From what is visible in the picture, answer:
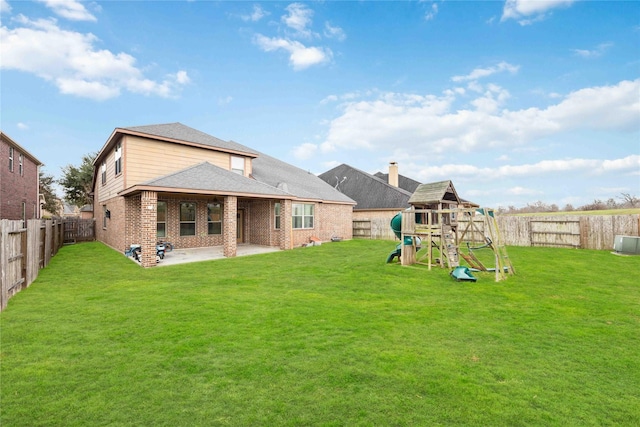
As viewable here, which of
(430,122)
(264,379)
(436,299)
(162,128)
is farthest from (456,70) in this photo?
(264,379)

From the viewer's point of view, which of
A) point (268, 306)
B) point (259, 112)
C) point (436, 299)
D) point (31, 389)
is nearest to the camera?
point (31, 389)

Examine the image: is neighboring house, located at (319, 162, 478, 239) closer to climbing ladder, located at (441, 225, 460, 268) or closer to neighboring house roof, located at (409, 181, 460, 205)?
neighboring house roof, located at (409, 181, 460, 205)

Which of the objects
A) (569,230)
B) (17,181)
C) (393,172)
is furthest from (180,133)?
(569,230)

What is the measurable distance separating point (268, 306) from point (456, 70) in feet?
60.1

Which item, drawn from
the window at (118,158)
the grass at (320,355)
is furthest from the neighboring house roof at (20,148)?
the grass at (320,355)

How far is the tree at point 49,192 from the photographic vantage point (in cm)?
4156

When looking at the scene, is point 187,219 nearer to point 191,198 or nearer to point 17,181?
point 191,198

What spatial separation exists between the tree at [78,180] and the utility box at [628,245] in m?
51.0

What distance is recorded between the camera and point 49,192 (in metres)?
42.2

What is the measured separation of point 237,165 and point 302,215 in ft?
17.1

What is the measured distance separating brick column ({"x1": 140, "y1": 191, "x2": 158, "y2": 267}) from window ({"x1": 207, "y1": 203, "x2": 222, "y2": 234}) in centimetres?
513

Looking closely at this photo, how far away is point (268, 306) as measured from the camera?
6.25m

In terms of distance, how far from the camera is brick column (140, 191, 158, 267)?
11.2 meters

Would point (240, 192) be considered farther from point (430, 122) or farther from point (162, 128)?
point (430, 122)
